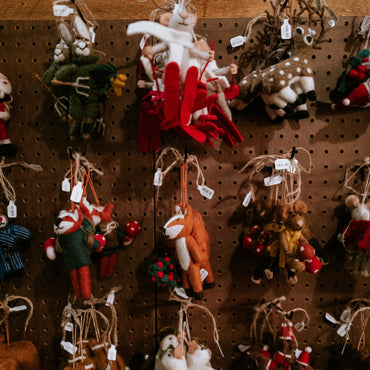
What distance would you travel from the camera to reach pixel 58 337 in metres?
1.25

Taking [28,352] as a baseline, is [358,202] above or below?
above

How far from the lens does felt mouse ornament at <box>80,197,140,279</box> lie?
42.1 inches

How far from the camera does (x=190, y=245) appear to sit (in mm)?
993

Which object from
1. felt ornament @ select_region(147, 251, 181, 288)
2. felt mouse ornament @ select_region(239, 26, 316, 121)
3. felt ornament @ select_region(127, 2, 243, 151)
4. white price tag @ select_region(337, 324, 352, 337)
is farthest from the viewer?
white price tag @ select_region(337, 324, 352, 337)

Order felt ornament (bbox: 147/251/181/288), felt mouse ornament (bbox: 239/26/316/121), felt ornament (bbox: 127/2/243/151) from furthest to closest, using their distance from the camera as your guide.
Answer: felt ornament (bbox: 147/251/181/288), felt mouse ornament (bbox: 239/26/316/121), felt ornament (bbox: 127/2/243/151)

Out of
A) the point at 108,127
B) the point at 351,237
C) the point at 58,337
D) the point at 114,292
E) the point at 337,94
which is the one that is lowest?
the point at 58,337

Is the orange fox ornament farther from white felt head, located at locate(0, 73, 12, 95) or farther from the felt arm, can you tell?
white felt head, located at locate(0, 73, 12, 95)

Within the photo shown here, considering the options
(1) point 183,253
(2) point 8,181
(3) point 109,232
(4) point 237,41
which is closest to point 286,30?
(4) point 237,41

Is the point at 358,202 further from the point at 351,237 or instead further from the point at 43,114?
the point at 43,114

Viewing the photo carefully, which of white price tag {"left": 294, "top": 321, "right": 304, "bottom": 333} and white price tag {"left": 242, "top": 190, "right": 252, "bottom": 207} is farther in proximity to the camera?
white price tag {"left": 294, "top": 321, "right": 304, "bottom": 333}

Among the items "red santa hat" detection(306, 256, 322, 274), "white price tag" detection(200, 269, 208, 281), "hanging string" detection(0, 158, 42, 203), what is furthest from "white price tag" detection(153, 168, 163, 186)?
"red santa hat" detection(306, 256, 322, 274)

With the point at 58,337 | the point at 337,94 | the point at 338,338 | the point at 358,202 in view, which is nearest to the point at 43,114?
the point at 58,337

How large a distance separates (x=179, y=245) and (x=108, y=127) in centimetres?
49

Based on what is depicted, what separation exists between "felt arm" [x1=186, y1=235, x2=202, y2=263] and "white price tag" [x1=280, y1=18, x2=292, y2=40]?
0.69m
